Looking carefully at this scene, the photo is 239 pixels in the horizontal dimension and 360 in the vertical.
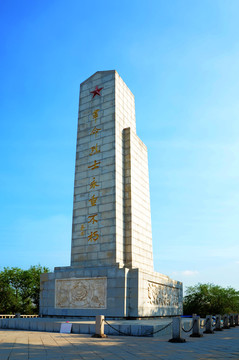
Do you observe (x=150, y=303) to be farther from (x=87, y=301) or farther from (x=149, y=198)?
(x=149, y=198)

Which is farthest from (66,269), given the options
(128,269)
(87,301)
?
(128,269)

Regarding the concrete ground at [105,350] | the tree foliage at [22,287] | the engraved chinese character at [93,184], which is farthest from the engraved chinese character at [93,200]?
the tree foliage at [22,287]

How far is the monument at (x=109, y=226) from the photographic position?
14469 mm

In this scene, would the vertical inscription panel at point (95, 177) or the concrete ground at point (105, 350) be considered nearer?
the concrete ground at point (105, 350)

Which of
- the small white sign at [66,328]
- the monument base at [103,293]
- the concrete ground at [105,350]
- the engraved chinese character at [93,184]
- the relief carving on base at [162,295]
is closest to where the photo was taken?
the concrete ground at [105,350]

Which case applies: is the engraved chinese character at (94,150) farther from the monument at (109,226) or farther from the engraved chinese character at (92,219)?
the engraved chinese character at (92,219)

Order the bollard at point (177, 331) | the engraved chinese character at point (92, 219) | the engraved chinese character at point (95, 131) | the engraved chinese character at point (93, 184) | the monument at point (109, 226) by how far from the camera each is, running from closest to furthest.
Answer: the bollard at point (177, 331), the monument at point (109, 226), the engraved chinese character at point (92, 219), the engraved chinese character at point (93, 184), the engraved chinese character at point (95, 131)

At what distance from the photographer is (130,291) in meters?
14.3

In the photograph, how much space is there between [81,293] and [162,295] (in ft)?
14.4

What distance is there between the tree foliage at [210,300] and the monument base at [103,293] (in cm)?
1991

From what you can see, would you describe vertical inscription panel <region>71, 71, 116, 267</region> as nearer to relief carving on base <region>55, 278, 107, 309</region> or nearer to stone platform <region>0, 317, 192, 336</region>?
relief carving on base <region>55, 278, 107, 309</region>

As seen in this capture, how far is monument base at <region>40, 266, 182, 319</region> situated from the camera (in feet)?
46.1

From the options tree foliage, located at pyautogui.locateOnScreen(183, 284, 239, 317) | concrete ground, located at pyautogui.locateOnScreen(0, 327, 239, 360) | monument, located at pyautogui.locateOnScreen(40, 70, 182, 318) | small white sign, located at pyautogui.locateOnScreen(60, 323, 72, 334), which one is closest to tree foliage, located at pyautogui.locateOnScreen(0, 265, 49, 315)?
tree foliage, located at pyautogui.locateOnScreen(183, 284, 239, 317)

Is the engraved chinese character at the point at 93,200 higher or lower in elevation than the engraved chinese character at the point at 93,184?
lower
